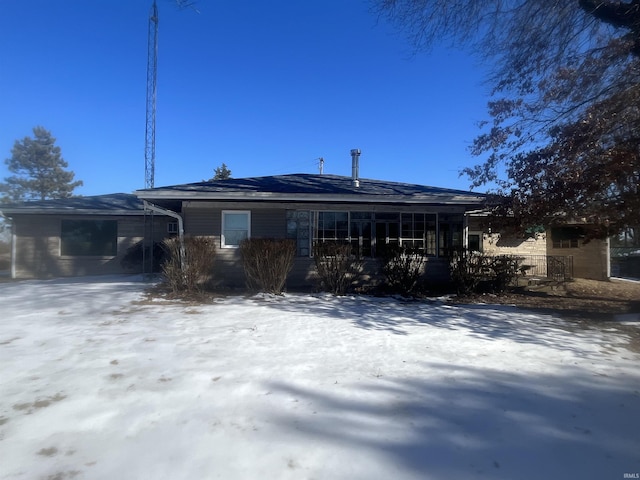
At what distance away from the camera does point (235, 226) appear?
1221 cm

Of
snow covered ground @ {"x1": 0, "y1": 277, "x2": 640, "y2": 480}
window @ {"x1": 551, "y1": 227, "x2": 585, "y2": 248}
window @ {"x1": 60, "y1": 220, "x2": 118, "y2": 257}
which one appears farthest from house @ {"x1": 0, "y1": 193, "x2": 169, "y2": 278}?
window @ {"x1": 551, "y1": 227, "x2": 585, "y2": 248}

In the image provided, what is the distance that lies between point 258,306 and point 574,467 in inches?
260

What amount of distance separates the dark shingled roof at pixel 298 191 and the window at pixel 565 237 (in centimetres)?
797

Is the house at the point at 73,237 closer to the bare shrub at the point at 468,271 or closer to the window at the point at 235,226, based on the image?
the window at the point at 235,226

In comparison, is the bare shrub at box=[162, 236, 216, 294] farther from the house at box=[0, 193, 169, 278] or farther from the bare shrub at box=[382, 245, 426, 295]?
the house at box=[0, 193, 169, 278]

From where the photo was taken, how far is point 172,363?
4805 mm

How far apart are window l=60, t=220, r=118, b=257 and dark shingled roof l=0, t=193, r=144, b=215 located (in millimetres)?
572

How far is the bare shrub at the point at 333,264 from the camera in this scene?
10555mm

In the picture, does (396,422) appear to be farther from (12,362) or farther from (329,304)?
(329,304)

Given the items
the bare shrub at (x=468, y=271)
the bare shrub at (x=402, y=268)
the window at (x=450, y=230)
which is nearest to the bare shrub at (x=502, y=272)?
the bare shrub at (x=468, y=271)

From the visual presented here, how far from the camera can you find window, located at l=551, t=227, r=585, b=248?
18047 millimetres

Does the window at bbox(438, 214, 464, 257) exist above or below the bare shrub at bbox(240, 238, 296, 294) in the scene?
above

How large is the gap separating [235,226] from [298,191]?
2155 millimetres

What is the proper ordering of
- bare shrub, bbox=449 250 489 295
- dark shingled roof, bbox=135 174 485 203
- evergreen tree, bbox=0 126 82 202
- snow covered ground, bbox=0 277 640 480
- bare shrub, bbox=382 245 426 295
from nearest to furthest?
snow covered ground, bbox=0 277 640 480
bare shrub, bbox=449 250 489 295
bare shrub, bbox=382 245 426 295
dark shingled roof, bbox=135 174 485 203
evergreen tree, bbox=0 126 82 202
